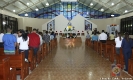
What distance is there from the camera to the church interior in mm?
5863

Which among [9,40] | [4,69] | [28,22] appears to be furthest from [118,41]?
[28,22]

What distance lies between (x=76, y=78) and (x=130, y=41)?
7.75 feet

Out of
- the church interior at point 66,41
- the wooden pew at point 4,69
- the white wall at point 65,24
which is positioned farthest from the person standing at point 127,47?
the white wall at point 65,24

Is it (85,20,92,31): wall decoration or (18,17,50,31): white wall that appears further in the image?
(18,17,50,31): white wall

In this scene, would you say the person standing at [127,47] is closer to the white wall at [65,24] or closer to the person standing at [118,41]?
the person standing at [118,41]

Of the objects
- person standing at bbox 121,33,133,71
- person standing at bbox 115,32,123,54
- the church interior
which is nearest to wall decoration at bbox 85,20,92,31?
the church interior

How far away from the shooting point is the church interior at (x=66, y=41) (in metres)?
5.86

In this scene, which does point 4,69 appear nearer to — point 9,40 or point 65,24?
point 9,40

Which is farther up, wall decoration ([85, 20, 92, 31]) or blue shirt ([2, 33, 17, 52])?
wall decoration ([85, 20, 92, 31])

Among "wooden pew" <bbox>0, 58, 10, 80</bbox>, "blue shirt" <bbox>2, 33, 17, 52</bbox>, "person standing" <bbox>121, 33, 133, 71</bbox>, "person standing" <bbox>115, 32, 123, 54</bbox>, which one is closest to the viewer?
"wooden pew" <bbox>0, 58, 10, 80</bbox>

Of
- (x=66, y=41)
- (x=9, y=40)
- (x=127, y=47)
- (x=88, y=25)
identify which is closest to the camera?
(x=9, y=40)

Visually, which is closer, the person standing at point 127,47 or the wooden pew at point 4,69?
the wooden pew at point 4,69

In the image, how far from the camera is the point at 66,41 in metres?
21.9

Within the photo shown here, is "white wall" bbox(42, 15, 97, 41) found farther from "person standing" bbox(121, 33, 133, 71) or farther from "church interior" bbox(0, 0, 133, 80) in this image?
"person standing" bbox(121, 33, 133, 71)
